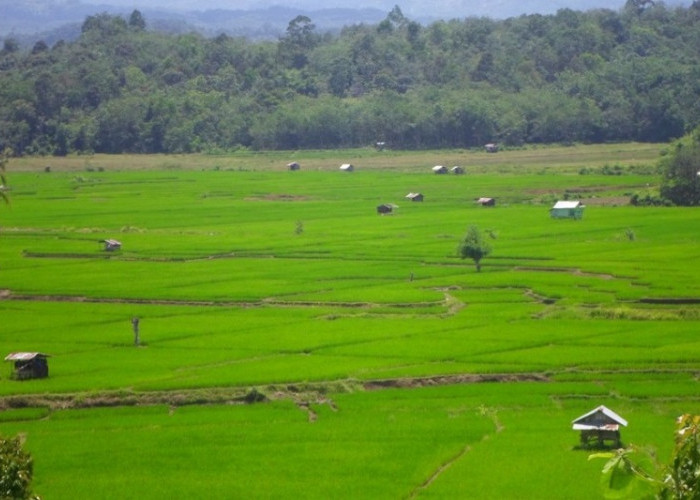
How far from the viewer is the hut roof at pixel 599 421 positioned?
65.5ft

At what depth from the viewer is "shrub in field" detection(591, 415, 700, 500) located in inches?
267

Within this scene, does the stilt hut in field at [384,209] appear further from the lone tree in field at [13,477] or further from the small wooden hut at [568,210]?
the lone tree in field at [13,477]

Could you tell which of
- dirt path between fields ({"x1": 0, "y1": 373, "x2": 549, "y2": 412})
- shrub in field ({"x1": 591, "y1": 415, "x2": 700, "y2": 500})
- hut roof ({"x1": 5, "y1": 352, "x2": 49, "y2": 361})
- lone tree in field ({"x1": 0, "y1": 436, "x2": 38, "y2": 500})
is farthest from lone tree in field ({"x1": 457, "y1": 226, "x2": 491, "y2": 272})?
shrub in field ({"x1": 591, "y1": 415, "x2": 700, "y2": 500})

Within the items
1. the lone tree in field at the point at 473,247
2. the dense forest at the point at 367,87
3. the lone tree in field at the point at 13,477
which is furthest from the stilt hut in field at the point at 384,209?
the lone tree in field at the point at 13,477

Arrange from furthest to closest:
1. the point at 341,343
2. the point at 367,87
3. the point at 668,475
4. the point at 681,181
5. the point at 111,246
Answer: the point at 367,87
the point at 681,181
the point at 111,246
the point at 341,343
the point at 668,475

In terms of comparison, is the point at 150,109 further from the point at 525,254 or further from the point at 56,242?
the point at 525,254

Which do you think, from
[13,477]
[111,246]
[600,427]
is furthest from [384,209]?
[13,477]

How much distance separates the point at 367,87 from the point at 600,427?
90971mm

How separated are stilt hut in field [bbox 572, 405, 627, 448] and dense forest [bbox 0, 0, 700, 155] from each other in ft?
230

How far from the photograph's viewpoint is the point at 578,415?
2239 centimetres

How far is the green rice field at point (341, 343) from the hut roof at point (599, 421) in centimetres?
34

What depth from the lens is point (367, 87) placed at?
109500mm

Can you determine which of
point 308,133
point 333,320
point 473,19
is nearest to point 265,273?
point 333,320

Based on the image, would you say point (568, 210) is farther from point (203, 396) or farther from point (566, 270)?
point (203, 396)
